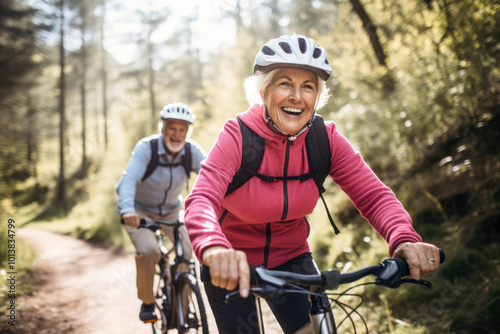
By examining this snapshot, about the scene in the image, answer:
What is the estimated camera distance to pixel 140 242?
13.3 ft

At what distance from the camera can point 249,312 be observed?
2.05 metres

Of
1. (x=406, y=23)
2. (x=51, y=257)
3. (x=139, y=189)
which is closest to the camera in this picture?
(x=139, y=189)

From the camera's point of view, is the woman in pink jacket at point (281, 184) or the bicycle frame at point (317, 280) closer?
the bicycle frame at point (317, 280)

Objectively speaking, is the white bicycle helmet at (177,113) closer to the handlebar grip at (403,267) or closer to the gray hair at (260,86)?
the gray hair at (260,86)

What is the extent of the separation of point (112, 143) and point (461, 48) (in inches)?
748

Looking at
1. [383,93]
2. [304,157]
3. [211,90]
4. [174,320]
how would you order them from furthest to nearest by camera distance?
[211,90] → [383,93] → [174,320] → [304,157]

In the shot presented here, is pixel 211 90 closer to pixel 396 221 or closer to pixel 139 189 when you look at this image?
pixel 139 189

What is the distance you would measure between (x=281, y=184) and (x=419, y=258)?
76 cm

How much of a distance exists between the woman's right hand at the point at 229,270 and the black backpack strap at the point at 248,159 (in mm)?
603

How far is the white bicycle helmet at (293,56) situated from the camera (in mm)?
2014

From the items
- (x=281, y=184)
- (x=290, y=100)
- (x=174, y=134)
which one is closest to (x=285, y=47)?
(x=290, y=100)

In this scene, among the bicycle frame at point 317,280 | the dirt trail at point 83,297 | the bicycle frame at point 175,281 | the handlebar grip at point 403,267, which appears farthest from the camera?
the dirt trail at point 83,297

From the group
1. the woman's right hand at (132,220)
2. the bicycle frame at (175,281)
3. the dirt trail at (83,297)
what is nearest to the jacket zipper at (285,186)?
the bicycle frame at (175,281)

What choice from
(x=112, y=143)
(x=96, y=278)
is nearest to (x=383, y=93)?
(x=96, y=278)
